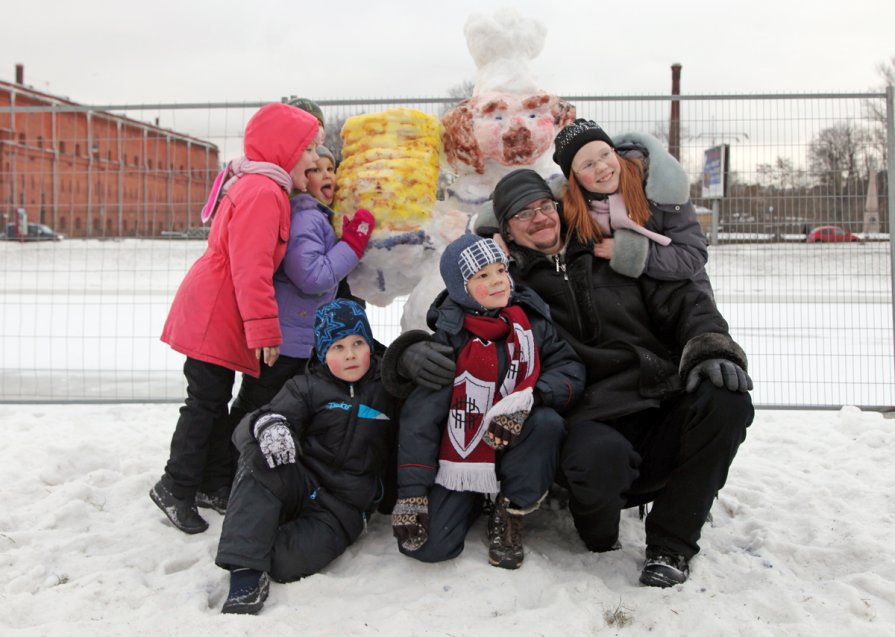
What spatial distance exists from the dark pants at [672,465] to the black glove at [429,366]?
47 centimetres

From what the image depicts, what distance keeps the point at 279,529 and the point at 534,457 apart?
35.4 inches

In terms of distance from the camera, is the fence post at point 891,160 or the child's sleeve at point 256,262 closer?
the child's sleeve at point 256,262

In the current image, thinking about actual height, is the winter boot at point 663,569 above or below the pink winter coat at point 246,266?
below

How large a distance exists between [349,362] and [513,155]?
1.22m

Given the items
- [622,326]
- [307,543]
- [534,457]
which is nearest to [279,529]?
[307,543]

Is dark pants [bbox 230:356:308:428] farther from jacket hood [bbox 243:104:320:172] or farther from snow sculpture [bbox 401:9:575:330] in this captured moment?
jacket hood [bbox 243:104:320:172]

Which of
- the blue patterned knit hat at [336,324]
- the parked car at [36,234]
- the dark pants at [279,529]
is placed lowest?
the dark pants at [279,529]

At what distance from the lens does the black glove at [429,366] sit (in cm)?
249

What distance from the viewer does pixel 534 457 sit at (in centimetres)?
251

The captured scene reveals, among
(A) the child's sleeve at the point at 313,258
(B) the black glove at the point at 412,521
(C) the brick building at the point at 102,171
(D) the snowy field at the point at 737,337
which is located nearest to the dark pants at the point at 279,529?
(B) the black glove at the point at 412,521

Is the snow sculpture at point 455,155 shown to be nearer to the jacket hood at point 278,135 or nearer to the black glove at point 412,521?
the jacket hood at point 278,135

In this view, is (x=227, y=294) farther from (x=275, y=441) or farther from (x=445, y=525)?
(x=445, y=525)

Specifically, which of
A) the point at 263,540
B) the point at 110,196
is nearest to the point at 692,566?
the point at 263,540

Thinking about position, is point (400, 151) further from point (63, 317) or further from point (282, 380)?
point (63, 317)
